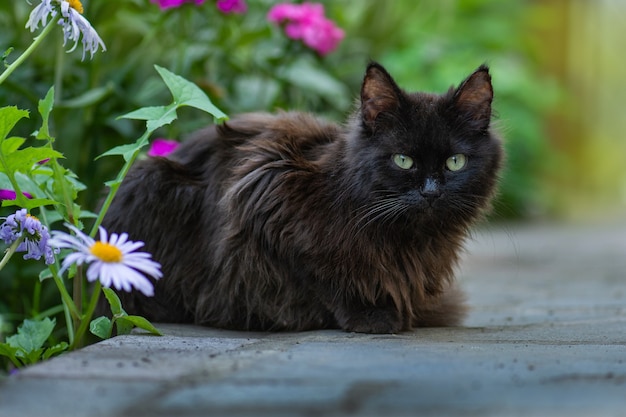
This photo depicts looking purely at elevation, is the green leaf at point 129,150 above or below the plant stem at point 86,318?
above

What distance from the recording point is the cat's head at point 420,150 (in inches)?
97.9

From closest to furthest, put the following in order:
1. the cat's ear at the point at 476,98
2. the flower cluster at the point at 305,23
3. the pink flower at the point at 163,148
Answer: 1. the cat's ear at the point at 476,98
2. the pink flower at the point at 163,148
3. the flower cluster at the point at 305,23

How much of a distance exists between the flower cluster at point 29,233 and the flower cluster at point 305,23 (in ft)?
7.64

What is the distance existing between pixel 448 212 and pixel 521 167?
19.9 feet

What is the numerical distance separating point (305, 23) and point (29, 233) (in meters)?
2.40

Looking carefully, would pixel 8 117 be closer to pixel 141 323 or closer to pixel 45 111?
pixel 45 111

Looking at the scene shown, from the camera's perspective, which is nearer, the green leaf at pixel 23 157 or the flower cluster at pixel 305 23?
the green leaf at pixel 23 157

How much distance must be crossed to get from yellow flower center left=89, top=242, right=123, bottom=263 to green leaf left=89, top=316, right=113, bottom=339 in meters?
0.48

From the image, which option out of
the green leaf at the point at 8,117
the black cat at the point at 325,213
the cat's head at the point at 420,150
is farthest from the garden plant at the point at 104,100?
the cat's head at the point at 420,150

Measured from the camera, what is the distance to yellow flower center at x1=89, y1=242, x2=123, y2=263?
1.88 meters

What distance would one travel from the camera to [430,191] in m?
2.45

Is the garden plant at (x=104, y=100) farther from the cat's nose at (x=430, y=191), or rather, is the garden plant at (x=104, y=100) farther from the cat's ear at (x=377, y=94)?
the cat's nose at (x=430, y=191)

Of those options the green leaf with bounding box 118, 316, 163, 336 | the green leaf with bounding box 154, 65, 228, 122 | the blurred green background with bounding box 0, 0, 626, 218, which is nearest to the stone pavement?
the green leaf with bounding box 118, 316, 163, 336

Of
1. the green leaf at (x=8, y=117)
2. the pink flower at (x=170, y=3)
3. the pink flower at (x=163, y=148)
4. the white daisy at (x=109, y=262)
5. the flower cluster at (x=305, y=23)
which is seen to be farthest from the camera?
the flower cluster at (x=305, y=23)
